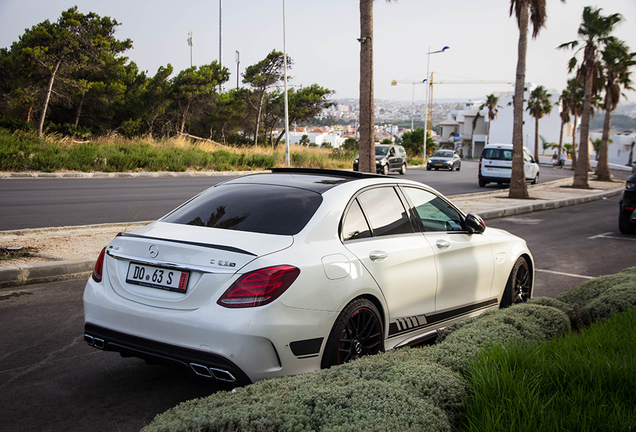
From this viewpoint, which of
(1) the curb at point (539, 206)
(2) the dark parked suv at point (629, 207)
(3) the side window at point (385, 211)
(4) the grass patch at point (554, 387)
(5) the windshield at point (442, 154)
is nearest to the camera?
(4) the grass patch at point (554, 387)

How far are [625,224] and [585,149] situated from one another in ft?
65.0

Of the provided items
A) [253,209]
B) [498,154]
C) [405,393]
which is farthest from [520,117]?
[405,393]

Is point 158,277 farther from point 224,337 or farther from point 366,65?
point 366,65

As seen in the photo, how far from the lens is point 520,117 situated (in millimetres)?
20750

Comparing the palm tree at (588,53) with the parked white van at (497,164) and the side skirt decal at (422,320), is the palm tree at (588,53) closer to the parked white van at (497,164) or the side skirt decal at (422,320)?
the parked white van at (497,164)

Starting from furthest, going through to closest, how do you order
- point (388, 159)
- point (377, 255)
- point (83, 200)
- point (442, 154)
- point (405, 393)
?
point (442, 154) < point (388, 159) < point (83, 200) < point (377, 255) < point (405, 393)

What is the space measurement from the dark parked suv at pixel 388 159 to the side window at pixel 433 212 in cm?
2677

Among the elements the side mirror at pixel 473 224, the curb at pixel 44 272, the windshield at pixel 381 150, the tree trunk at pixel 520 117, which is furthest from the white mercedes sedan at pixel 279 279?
the windshield at pixel 381 150

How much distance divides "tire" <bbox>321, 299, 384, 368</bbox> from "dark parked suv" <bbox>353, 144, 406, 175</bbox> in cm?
2834

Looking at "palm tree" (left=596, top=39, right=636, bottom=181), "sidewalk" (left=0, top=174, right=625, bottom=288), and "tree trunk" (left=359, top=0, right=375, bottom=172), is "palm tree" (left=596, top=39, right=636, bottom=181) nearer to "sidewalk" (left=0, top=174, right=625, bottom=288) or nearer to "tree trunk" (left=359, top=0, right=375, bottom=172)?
"tree trunk" (left=359, top=0, right=375, bottom=172)

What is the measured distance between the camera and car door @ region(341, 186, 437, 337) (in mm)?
3951

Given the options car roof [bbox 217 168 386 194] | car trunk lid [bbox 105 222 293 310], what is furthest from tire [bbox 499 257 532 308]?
car trunk lid [bbox 105 222 293 310]

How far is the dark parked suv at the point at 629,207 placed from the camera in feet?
39.0

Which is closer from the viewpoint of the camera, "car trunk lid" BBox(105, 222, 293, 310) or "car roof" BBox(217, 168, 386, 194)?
"car trunk lid" BBox(105, 222, 293, 310)
